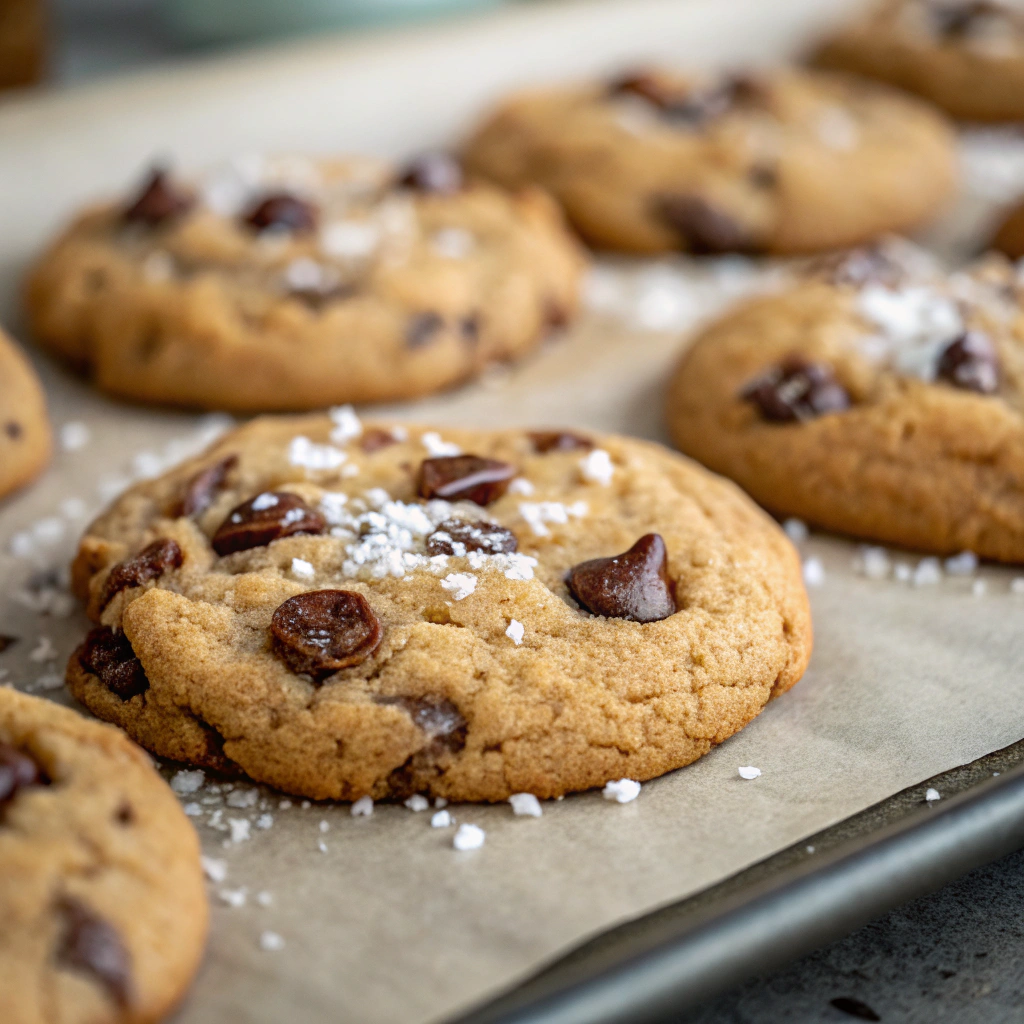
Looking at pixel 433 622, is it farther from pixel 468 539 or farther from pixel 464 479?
pixel 464 479

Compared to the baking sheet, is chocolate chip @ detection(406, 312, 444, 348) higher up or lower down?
higher up

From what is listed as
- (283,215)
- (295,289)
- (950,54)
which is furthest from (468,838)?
(950,54)

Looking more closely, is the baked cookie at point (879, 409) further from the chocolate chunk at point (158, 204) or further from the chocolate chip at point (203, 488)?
the chocolate chunk at point (158, 204)

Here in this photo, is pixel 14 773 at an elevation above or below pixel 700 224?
above

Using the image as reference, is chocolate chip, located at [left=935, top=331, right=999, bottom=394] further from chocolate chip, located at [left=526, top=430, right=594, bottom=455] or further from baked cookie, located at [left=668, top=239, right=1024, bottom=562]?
chocolate chip, located at [left=526, top=430, right=594, bottom=455]

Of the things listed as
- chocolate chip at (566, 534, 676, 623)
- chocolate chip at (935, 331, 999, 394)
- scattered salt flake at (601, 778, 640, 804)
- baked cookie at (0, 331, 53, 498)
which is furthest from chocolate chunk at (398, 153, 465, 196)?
scattered salt flake at (601, 778, 640, 804)

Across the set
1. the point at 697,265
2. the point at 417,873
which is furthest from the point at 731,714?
the point at 697,265
